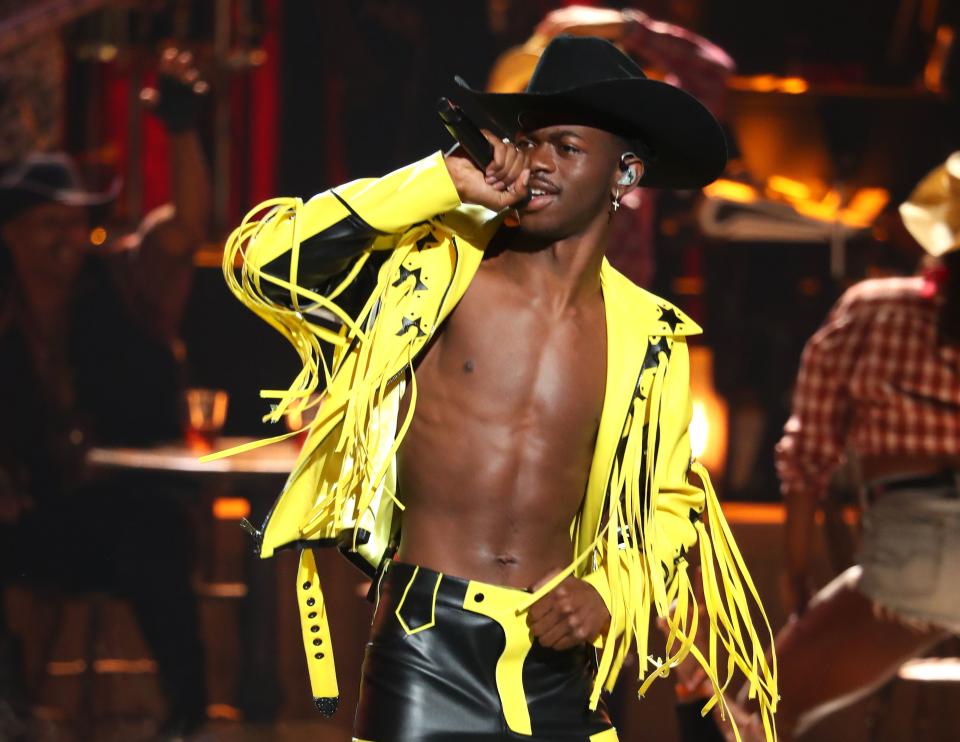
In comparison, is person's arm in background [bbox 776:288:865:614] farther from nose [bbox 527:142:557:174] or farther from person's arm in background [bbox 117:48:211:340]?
person's arm in background [bbox 117:48:211:340]

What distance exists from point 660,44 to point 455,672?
9.69 ft

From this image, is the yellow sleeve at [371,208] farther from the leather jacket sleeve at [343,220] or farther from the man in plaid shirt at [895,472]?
the man in plaid shirt at [895,472]

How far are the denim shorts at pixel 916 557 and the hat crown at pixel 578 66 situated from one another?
6.55 feet

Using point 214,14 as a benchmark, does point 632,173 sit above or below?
below

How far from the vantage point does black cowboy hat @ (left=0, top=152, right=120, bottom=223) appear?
5004mm

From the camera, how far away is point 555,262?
2658mm

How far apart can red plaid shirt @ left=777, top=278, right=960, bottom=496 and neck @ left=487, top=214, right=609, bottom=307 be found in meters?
1.73

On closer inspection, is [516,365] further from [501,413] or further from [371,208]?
[371,208]

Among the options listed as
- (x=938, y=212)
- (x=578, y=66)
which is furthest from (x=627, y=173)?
(x=938, y=212)

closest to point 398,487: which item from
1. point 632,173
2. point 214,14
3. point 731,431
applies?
point 632,173

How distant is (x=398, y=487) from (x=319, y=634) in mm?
307

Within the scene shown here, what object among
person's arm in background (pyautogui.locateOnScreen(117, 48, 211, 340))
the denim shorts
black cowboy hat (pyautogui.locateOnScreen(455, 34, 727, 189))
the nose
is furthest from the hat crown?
person's arm in background (pyautogui.locateOnScreen(117, 48, 211, 340))

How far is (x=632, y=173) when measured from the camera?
268 cm

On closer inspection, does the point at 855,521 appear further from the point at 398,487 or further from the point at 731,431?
the point at 398,487
